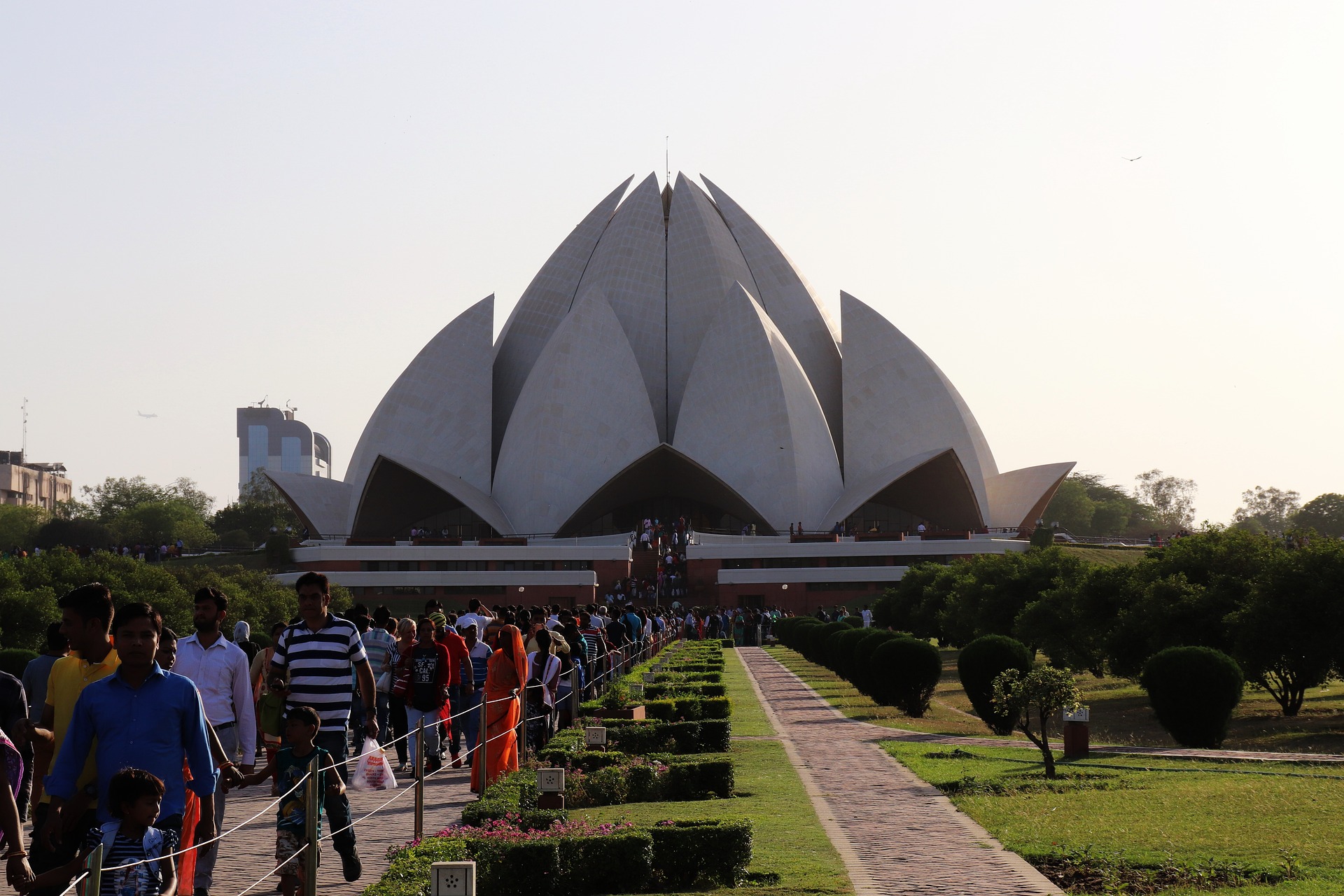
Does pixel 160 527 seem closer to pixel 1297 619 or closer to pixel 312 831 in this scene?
pixel 1297 619

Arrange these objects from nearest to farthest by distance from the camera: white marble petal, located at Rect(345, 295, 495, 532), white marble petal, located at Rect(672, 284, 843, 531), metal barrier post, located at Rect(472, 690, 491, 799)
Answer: metal barrier post, located at Rect(472, 690, 491, 799)
white marble petal, located at Rect(672, 284, 843, 531)
white marble petal, located at Rect(345, 295, 495, 532)

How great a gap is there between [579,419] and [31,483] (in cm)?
6354

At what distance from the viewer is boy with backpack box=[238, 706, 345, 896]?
4.96 m

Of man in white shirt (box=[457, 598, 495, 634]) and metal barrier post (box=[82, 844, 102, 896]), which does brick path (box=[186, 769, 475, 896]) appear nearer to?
man in white shirt (box=[457, 598, 495, 634])

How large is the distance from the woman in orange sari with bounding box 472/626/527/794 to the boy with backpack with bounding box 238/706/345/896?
2.36 m

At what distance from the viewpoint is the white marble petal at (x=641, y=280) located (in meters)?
51.6

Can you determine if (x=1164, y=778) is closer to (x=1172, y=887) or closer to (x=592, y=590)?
(x=1172, y=887)

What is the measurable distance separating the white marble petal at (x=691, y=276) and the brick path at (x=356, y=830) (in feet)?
140

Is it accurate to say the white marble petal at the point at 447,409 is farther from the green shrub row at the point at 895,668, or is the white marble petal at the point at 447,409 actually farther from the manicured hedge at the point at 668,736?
the manicured hedge at the point at 668,736

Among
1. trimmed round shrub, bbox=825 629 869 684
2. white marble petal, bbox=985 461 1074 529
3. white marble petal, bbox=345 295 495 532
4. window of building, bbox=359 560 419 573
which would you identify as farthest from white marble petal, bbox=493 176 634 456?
trimmed round shrub, bbox=825 629 869 684

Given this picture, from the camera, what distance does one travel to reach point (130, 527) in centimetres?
6103

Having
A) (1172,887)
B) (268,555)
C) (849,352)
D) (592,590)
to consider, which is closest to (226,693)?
(1172,887)

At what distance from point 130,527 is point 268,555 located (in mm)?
22278

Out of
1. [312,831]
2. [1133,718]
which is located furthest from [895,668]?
[312,831]
